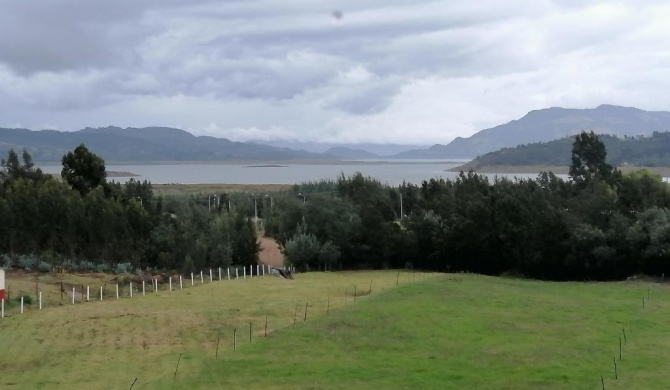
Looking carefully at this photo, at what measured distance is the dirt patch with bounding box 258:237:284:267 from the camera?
68.5 metres

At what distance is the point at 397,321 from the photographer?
27734mm

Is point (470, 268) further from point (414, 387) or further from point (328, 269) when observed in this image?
point (414, 387)

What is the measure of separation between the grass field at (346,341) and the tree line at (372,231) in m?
14.1

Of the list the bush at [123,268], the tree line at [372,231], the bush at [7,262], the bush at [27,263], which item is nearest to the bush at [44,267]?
the bush at [27,263]

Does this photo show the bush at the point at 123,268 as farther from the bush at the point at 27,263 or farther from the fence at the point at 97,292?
the bush at the point at 27,263

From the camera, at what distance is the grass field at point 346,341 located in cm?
1950

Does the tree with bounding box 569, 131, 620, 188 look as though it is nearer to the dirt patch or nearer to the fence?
the dirt patch

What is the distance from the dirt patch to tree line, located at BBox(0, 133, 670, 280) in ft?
17.1

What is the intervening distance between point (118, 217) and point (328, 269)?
17364mm

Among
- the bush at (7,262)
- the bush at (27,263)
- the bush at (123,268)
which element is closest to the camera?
the bush at (7,262)

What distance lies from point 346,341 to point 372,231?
3516 centimetres

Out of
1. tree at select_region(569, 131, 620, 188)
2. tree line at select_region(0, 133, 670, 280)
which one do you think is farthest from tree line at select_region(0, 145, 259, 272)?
tree at select_region(569, 131, 620, 188)

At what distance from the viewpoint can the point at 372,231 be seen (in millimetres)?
59406

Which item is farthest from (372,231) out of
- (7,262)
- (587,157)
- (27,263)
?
(587,157)
